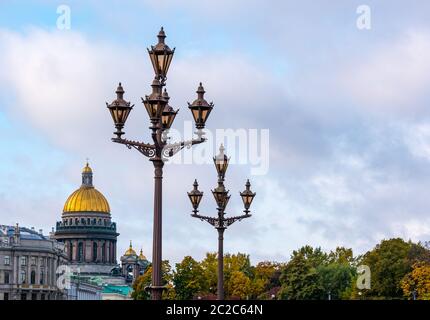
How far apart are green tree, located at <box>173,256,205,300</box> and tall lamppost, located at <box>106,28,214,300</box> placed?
4668 inches

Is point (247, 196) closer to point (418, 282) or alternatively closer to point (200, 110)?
point (200, 110)

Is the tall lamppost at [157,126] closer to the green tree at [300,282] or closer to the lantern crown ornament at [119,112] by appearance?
the lantern crown ornament at [119,112]

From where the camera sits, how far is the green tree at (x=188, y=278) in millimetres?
153250

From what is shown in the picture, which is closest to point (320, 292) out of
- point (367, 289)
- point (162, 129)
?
point (367, 289)

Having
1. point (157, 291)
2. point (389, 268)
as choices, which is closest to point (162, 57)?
point (157, 291)

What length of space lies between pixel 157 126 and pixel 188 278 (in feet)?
405

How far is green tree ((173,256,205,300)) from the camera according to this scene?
153m

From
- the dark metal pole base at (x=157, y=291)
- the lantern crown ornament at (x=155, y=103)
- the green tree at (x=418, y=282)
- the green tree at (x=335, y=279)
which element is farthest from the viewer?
the green tree at (x=335, y=279)

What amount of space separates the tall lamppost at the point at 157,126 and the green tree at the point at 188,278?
119m

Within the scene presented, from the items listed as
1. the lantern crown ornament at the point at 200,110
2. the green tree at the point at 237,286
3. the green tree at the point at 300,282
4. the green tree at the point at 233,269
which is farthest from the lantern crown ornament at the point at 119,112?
the green tree at the point at 237,286
